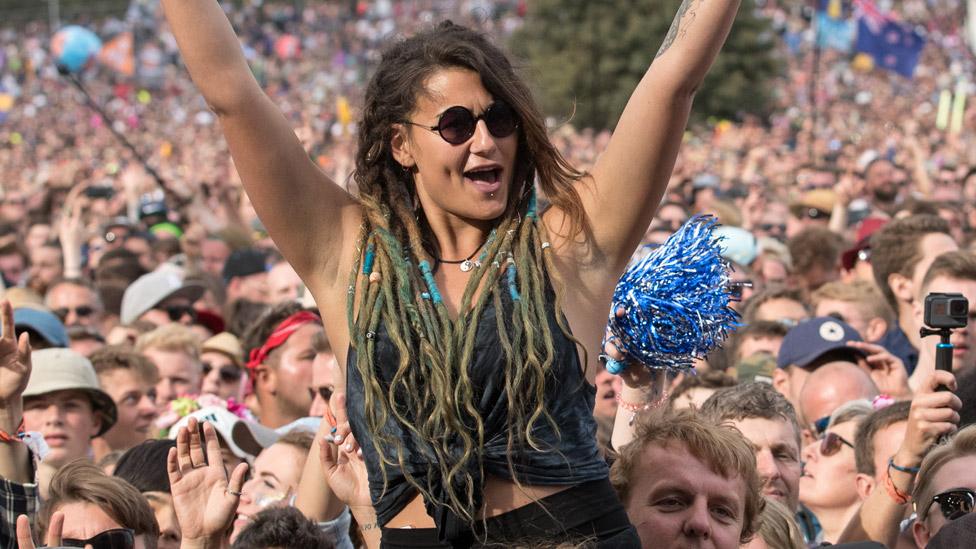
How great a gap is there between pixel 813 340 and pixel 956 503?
2.51 metres

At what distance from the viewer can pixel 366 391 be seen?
278 cm

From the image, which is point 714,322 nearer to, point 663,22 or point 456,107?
point 456,107

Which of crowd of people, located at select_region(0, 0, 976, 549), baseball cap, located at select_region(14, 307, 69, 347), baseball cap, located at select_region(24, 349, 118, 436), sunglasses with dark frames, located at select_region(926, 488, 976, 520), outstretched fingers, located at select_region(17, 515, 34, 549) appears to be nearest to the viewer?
outstretched fingers, located at select_region(17, 515, 34, 549)

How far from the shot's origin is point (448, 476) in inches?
107

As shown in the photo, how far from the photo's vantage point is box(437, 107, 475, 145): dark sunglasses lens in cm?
287

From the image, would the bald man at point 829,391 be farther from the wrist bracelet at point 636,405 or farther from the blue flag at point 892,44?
the blue flag at point 892,44

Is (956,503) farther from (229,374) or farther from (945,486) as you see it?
(229,374)

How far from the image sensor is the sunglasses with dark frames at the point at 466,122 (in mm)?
2865

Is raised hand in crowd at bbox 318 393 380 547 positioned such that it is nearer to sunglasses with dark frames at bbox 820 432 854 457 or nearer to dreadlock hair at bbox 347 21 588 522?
dreadlock hair at bbox 347 21 588 522

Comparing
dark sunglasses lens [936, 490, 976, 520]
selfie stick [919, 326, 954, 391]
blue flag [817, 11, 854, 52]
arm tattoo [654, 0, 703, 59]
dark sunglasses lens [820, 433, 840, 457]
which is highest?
blue flag [817, 11, 854, 52]

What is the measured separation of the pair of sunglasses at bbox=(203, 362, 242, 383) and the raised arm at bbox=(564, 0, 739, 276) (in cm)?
424

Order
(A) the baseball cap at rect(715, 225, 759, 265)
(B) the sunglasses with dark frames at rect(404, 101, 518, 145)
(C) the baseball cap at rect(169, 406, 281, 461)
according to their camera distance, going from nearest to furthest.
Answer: (B) the sunglasses with dark frames at rect(404, 101, 518, 145) → (C) the baseball cap at rect(169, 406, 281, 461) → (A) the baseball cap at rect(715, 225, 759, 265)

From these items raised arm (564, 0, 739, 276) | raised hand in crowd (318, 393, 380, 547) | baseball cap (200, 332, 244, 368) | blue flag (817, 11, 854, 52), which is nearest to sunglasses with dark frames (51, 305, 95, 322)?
baseball cap (200, 332, 244, 368)

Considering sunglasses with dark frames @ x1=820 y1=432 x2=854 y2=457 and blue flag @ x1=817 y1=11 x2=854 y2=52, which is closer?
sunglasses with dark frames @ x1=820 y1=432 x2=854 y2=457
